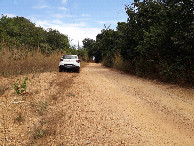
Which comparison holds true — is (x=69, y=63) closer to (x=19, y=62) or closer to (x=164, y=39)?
(x=19, y=62)

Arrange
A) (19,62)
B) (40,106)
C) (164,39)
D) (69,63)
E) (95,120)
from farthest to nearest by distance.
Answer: (69,63)
(19,62)
(164,39)
(40,106)
(95,120)

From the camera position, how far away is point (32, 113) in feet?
13.3

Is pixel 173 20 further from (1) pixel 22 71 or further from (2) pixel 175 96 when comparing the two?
(1) pixel 22 71

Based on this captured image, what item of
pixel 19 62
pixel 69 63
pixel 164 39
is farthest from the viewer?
pixel 69 63

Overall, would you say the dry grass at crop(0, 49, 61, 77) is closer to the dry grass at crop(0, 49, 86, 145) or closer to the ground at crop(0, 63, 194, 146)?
the dry grass at crop(0, 49, 86, 145)

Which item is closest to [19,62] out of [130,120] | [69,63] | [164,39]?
[69,63]

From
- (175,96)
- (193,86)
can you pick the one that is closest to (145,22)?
(193,86)

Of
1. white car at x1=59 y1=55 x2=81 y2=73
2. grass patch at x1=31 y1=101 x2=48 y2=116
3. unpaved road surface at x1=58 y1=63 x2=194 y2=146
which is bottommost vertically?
unpaved road surface at x1=58 y1=63 x2=194 y2=146

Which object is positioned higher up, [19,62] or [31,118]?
[19,62]

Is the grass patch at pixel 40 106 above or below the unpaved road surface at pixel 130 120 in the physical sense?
above

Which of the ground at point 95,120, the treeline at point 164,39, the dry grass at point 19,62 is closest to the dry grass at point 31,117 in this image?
the ground at point 95,120

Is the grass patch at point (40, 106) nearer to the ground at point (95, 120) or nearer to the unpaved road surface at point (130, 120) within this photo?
the ground at point (95, 120)

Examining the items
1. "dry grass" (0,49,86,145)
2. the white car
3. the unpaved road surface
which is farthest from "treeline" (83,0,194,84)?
"dry grass" (0,49,86,145)

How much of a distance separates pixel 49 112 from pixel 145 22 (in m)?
10.4
